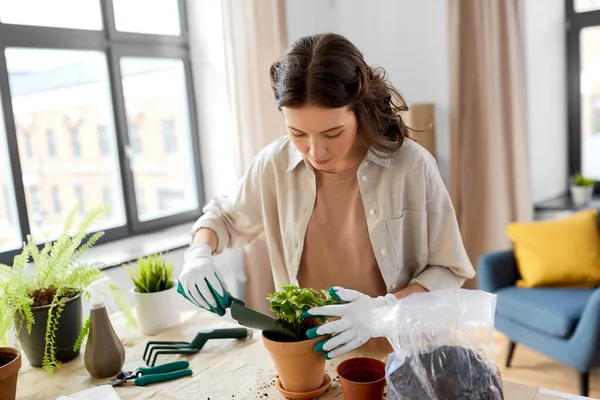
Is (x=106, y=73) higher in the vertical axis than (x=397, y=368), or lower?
higher

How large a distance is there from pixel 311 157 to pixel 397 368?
0.52 m

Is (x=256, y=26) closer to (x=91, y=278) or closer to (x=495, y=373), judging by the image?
(x=91, y=278)

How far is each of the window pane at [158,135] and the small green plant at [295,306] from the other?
2.03 meters

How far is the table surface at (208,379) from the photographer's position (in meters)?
1.08

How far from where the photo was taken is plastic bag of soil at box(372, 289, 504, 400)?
0.82 metres

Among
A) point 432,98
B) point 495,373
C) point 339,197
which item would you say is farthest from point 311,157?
point 432,98

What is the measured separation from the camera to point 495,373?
0.85 meters

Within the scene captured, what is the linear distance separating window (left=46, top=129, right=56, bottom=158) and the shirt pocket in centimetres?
200

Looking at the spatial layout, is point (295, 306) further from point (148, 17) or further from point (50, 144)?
point (148, 17)

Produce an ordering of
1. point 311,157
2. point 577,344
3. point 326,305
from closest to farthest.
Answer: point 326,305, point 311,157, point 577,344

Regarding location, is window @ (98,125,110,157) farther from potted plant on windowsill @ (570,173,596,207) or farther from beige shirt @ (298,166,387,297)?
potted plant on windowsill @ (570,173,596,207)

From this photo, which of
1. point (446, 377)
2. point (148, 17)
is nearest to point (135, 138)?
point (148, 17)

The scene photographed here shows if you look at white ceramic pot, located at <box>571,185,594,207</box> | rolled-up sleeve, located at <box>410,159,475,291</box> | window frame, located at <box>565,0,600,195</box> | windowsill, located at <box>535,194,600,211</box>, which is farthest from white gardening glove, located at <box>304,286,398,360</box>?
window frame, located at <box>565,0,600,195</box>

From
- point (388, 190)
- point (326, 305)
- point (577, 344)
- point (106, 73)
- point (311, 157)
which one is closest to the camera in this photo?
point (326, 305)
